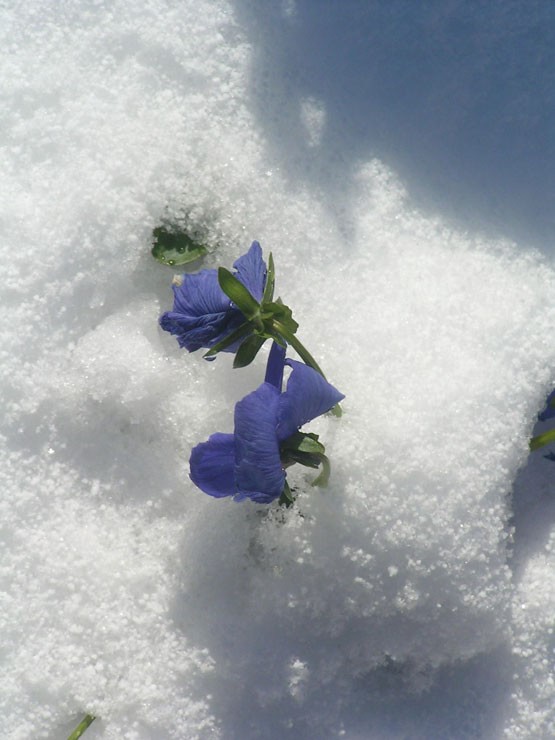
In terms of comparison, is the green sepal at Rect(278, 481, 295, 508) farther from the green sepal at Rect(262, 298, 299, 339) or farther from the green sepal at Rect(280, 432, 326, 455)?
the green sepal at Rect(262, 298, 299, 339)

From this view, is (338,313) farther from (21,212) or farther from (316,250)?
(21,212)

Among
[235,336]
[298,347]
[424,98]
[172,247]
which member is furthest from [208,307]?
[424,98]

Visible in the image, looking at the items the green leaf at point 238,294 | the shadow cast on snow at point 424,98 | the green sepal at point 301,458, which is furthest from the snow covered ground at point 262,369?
the green leaf at point 238,294

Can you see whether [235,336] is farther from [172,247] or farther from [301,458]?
[172,247]

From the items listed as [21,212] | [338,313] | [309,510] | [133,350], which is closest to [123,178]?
[21,212]

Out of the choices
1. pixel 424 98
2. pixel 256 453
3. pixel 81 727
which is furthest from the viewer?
pixel 424 98

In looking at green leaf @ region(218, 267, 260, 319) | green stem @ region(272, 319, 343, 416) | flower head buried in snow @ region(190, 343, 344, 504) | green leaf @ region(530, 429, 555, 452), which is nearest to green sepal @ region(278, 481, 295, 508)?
flower head buried in snow @ region(190, 343, 344, 504)

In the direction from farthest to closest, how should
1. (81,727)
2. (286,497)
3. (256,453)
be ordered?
(81,727) → (286,497) → (256,453)

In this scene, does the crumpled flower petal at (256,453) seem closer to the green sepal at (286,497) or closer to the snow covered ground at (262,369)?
the green sepal at (286,497)
